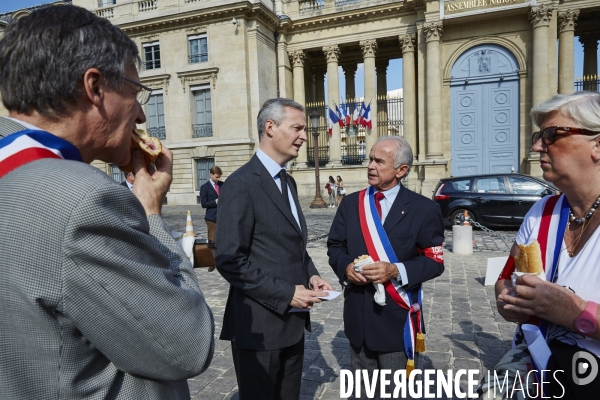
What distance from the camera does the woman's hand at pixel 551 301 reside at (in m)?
1.51

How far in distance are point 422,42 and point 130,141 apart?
75.3 feet

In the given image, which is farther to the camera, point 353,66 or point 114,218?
point 353,66

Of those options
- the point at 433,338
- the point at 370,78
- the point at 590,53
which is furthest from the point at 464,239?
the point at 590,53

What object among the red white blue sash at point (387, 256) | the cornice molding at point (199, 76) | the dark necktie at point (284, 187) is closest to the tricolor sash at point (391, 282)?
the red white blue sash at point (387, 256)

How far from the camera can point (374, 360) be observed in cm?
259

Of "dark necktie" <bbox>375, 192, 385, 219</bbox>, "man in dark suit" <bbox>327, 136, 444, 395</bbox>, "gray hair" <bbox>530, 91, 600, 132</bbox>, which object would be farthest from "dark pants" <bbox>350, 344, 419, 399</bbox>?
"gray hair" <bbox>530, 91, 600, 132</bbox>

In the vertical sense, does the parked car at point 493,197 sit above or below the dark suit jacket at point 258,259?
below

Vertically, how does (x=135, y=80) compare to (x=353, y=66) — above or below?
below

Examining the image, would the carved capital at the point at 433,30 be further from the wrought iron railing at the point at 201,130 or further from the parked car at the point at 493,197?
the wrought iron railing at the point at 201,130

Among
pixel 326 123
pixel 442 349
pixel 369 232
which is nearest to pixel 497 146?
pixel 326 123

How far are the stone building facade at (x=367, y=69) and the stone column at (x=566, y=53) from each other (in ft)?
0.18

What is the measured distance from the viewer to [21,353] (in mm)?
879

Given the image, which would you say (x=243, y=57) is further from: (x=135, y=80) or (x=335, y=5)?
(x=135, y=80)

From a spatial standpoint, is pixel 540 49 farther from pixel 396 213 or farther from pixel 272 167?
pixel 272 167
